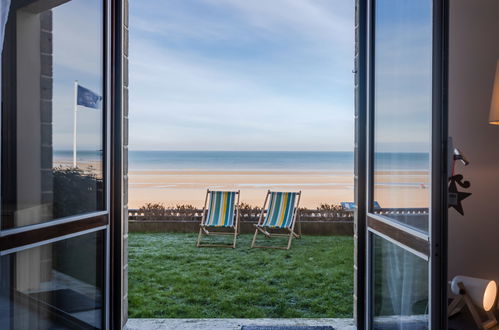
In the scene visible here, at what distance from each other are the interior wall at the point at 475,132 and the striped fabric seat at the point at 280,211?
125 inches

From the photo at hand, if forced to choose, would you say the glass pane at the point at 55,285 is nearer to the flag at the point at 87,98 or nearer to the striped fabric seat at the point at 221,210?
the flag at the point at 87,98

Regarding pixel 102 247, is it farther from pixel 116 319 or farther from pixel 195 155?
pixel 195 155

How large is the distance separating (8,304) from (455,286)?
2.13 meters

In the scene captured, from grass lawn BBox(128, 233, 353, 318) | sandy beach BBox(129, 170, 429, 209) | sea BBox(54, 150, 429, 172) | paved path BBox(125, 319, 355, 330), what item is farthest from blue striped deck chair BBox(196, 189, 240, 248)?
sea BBox(54, 150, 429, 172)

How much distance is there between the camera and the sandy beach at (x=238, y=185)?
11812mm

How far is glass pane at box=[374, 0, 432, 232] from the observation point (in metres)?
1.73

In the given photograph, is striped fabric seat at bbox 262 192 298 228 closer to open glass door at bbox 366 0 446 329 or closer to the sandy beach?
open glass door at bbox 366 0 446 329

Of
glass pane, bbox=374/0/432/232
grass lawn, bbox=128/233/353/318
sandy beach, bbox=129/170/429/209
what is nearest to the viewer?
glass pane, bbox=374/0/432/232

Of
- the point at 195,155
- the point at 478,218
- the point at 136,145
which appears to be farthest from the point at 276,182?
the point at 478,218

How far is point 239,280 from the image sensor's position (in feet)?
13.5

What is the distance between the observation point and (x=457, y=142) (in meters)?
2.56

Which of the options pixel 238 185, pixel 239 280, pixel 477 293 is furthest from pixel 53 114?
pixel 238 185

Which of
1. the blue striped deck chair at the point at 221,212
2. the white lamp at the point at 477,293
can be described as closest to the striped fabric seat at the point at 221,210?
the blue striped deck chair at the point at 221,212

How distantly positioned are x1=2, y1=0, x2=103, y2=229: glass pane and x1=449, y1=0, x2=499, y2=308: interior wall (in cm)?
210
